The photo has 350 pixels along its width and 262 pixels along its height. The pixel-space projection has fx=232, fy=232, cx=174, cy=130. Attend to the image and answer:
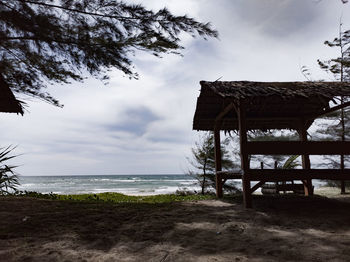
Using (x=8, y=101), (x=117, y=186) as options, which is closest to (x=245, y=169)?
(x=8, y=101)

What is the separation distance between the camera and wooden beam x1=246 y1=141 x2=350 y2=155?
6.41 metres

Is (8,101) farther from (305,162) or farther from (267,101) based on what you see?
(305,162)

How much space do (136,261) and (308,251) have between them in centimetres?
235

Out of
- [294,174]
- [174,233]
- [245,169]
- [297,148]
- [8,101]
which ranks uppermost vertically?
[8,101]

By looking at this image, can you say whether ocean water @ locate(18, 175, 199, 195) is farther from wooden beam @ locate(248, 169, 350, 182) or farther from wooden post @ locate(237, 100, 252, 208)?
wooden beam @ locate(248, 169, 350, 182)

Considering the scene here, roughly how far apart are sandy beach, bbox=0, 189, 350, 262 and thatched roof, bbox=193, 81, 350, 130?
2.89 meters

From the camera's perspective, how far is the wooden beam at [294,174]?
6316 millimetres

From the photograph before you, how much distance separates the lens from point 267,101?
7734mm

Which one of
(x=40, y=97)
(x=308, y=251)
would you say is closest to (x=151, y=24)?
(x=40, y=97)

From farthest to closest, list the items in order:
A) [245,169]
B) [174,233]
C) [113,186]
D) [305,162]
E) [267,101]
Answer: [113,186] < [305,162] < [267,101] < [245,169] < [174,233]

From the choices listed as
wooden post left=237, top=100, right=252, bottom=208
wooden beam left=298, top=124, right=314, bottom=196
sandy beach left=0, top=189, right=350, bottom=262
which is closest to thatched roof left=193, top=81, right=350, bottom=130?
wooden beam left=298, top=124, right=314, bottom=196

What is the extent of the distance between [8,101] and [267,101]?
845cm

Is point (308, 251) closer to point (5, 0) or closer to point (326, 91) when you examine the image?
point (326, 91)

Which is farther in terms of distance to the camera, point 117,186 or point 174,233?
point 117,186
